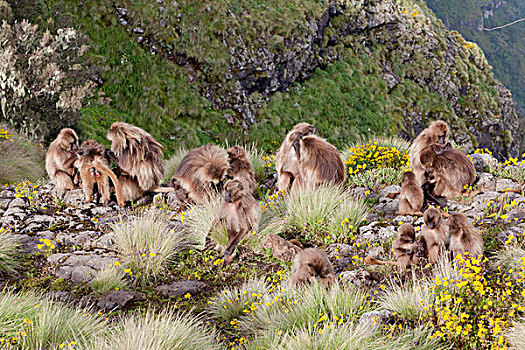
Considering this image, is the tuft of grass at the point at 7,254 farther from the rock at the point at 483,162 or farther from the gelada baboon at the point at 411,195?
the rock at the point at 483,162

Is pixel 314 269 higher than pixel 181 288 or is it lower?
higher

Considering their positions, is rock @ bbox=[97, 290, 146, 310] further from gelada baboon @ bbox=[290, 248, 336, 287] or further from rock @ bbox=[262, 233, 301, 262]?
gelada baboon @ bbox=[290, 248, 336, 287]

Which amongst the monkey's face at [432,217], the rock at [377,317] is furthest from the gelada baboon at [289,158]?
the rock at [377,317]

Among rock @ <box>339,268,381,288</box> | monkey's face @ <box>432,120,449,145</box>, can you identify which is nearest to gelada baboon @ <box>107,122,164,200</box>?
rock @ <box>339,268,381,288</box>

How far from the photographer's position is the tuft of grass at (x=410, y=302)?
14.5ft

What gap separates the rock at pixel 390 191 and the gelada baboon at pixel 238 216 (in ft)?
7.83

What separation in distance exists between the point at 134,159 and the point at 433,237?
4839mm

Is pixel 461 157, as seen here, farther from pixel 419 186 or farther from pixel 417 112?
pixel 417 112

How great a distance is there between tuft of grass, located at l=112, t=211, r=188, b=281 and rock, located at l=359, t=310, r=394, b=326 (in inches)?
110

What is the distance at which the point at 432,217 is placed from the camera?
515 centimetres

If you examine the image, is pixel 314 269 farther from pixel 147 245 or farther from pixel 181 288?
pixel 147 245

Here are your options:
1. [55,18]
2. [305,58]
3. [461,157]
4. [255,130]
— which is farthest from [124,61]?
[461,157]

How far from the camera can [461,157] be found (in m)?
7.41

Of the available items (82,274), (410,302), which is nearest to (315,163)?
(410,302)
